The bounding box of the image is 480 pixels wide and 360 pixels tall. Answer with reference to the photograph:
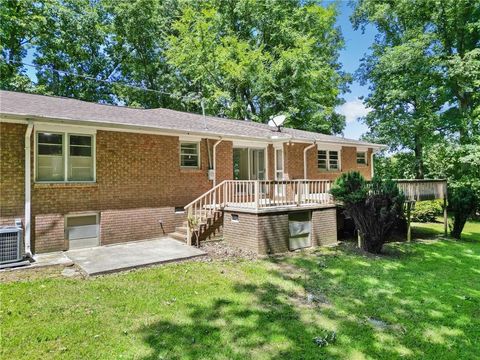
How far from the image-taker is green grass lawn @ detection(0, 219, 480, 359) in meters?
4.28

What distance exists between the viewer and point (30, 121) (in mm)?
7824

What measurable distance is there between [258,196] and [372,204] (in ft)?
12.5

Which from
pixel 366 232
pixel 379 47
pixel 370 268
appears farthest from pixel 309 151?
pixel 379 47

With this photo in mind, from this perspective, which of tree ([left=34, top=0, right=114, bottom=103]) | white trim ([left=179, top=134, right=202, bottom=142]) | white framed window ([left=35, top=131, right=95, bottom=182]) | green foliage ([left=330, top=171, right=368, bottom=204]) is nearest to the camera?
white framed window ([left=35, top=131, right=95, bottom=182])

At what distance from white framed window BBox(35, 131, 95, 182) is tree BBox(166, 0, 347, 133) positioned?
1641 centimetres

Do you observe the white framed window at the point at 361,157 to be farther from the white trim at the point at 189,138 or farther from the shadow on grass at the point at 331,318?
the white trim at the point at 189,138

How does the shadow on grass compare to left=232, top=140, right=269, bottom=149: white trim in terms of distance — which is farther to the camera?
left=232, top=140, right=269, bottom=149: white trim

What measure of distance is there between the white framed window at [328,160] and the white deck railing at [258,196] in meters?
4.77

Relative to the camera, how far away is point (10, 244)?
717 centimetres

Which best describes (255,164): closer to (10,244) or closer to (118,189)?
(118,189)

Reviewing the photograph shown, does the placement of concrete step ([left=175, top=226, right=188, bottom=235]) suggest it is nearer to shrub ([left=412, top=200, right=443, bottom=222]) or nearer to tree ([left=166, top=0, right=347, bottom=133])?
shrub ([left=412, top=200, right=443, bottom=222])

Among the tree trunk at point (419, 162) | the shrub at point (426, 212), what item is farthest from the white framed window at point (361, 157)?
the tree trunk at point (419, 162)

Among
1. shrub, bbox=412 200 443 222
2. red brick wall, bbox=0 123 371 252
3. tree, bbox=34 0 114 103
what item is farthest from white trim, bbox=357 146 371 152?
tree, bbox=34 0 114 103

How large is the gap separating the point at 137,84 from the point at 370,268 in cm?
2523
